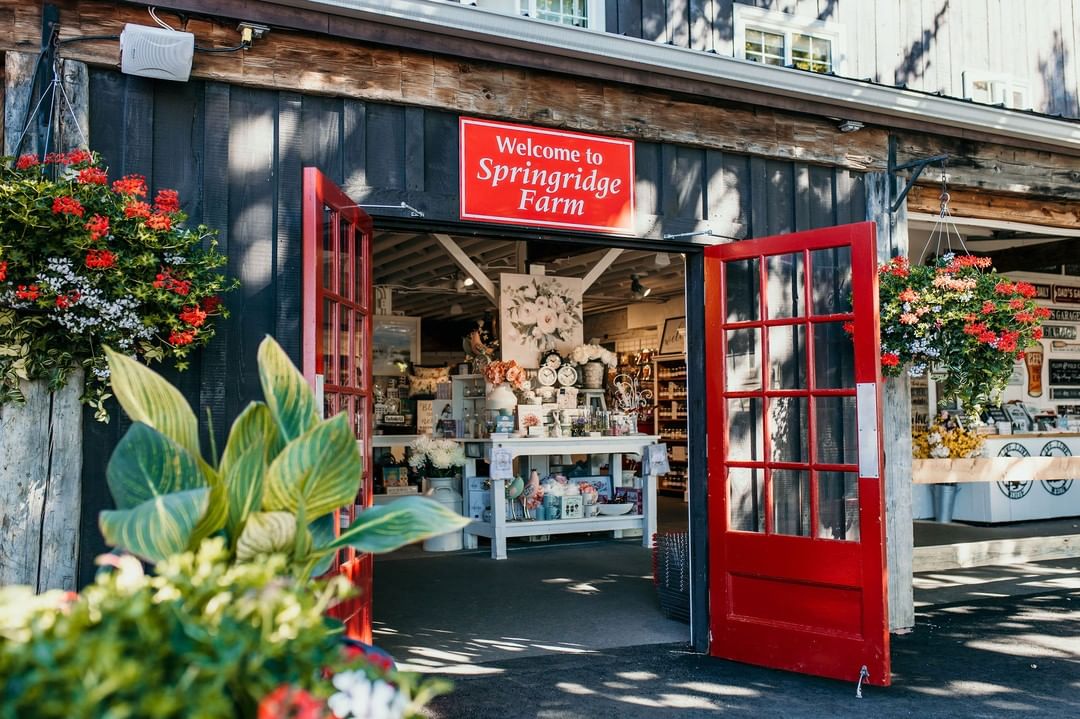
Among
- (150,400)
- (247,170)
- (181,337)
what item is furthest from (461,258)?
(150,400)

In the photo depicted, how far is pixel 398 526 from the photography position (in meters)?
1.76

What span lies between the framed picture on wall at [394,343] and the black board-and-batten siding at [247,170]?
7.77 m

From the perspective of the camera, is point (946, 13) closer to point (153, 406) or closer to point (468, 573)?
point (468, 573)

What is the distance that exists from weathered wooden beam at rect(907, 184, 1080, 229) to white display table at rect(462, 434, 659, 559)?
12.0 feet

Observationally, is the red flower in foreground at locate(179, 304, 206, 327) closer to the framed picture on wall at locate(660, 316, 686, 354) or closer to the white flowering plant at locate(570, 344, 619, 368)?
the white flowering plant at locate(570, 344, 619, 368)

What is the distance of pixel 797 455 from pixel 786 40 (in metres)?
2.53

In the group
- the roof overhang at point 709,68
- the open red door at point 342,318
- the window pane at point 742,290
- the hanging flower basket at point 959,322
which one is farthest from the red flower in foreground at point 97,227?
the hanging flower basket at point 959,322

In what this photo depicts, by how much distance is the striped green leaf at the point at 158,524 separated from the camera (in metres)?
1.56

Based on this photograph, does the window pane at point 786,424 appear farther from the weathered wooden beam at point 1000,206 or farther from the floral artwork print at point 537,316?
the floral artwork print at point 537,316

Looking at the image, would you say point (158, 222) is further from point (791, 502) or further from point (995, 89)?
point (995, 89)

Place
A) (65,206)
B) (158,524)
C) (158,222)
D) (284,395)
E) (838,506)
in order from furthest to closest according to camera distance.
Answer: (838,506) → (158,222) → (65,206) → (284,395) → (158,524)

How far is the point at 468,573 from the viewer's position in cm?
695

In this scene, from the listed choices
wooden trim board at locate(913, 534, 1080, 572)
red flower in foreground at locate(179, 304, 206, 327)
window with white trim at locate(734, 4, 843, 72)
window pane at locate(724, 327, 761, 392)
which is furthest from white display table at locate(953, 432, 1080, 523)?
red flower in foreground at locate(179, 304, 206, 327)

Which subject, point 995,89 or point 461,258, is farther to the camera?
point 461,258
